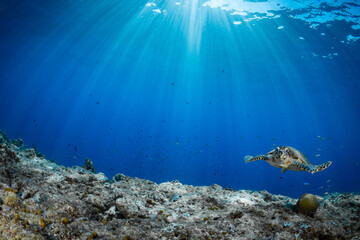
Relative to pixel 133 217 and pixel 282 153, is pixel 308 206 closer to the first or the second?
pixel 282 153

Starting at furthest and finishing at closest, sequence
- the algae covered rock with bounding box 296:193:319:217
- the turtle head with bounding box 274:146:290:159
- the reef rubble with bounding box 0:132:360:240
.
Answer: the turtle head with bounding box 274:146:290:159 → the algae covered rock with bounding box 296:193:319:217 → the reef rubble with bounding box 0:132:360:240

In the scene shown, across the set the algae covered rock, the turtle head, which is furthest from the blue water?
the algae covered rock

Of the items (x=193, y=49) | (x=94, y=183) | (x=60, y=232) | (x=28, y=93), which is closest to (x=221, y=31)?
(x=193, y=49)

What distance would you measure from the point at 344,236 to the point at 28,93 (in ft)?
324

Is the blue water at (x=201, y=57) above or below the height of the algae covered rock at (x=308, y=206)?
above

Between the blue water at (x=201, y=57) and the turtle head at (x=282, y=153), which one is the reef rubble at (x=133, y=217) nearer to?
the turtle head at (x=282, y=153)

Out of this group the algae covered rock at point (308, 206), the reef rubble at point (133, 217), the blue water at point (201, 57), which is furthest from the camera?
the blue water at point (201, 57)

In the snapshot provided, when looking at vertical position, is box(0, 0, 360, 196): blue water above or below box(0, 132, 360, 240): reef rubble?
above

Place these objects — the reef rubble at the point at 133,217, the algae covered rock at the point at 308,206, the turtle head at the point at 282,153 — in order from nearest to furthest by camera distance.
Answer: the reef rubble at the point at 133,217, the algae covered rock at the point at 308,206, the turtle head at the point at 282,153

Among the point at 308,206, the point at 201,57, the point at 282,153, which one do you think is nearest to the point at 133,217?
the point at 308,206

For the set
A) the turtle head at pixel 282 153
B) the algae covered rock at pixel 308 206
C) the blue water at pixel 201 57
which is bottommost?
the algae covered rock at pixel 308 206

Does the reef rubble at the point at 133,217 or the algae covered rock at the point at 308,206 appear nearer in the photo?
the reef rubble at the point at 133,217

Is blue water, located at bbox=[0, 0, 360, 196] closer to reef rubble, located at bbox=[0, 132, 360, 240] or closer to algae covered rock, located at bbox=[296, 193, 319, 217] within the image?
algae covered rock, located at bbox=[296, 193, 319, 217]

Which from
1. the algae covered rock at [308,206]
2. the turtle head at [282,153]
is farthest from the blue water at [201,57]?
the algae covered rock at [308,206]
